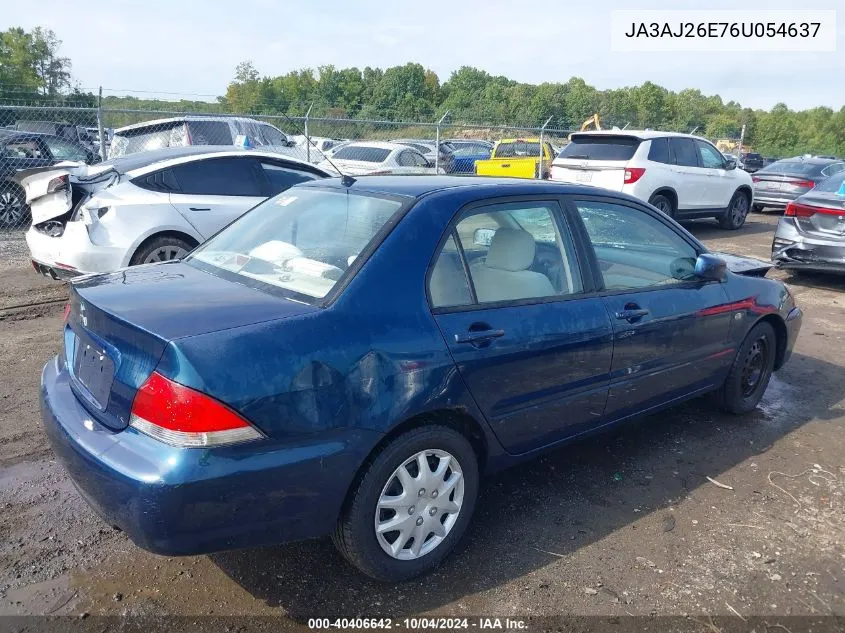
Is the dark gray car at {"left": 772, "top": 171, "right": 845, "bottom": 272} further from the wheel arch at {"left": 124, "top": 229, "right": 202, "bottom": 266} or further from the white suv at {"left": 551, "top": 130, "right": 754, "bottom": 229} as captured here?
the wheel arch at {"left": 124, "top": 229, "right": 202, "bottom": 266}

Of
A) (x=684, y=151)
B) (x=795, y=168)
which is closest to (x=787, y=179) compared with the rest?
(x=795, y=168)

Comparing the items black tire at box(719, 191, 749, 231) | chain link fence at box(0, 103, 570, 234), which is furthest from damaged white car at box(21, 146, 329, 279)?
black tire at box(719, 191, 749, 231)

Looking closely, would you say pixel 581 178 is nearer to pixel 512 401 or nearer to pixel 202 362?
pixel 512 401

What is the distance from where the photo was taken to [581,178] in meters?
11.8

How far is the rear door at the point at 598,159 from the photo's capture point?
11.6 metres

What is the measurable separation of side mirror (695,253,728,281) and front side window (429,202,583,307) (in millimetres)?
1020

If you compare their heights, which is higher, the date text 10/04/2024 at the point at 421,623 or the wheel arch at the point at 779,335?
the wheel arch at the point at 779,335

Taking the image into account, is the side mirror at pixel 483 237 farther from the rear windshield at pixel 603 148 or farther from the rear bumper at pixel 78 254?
the rear windshield at pixel 603 148

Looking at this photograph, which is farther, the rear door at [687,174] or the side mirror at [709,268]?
the rear door at [687,174]

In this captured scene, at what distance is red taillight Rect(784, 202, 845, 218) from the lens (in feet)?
28.0

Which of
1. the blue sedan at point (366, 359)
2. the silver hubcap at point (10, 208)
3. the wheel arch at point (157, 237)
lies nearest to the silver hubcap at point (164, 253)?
the wheel arch at point (157, 237)

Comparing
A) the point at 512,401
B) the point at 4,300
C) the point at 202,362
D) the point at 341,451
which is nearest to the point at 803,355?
the point at 512,401

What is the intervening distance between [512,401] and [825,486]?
211 centimetres

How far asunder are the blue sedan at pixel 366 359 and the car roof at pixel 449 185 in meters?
0.02
